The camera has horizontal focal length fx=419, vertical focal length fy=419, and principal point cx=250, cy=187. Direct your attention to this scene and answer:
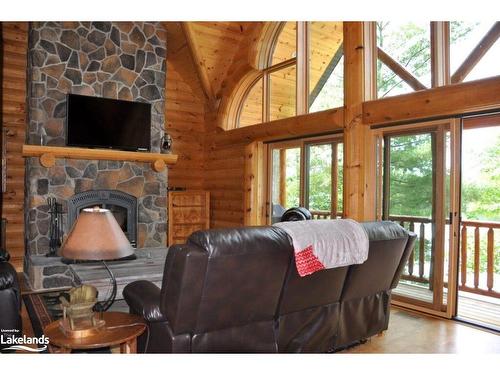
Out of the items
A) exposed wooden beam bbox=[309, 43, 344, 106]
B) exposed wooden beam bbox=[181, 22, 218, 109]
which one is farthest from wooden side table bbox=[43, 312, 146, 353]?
exposed wooden beam bbox=[181, 22, 218, 109]

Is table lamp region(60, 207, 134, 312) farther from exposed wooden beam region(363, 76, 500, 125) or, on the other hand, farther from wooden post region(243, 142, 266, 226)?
wooden post region(243, 142, 266, 226)

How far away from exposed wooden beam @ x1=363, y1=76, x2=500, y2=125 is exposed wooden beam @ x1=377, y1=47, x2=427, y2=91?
238 mm

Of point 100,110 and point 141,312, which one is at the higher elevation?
point 100,110

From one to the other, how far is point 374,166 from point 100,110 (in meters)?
3.75

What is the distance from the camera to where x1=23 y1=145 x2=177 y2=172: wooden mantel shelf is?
5.30 meters

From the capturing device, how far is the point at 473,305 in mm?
4602

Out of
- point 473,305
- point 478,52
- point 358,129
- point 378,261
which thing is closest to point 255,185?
point 358,129

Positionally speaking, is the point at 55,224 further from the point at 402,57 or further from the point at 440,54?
the point at 440,54

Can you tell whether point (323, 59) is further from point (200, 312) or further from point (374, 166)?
point (200, 312)

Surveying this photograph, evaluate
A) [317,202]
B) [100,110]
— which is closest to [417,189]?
[317,202]

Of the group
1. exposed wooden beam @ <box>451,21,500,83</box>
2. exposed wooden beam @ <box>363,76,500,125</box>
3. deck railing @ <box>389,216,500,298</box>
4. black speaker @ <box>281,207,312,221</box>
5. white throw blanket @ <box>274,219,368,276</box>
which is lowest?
deck railing @ <box>389,216,500,298</box>
